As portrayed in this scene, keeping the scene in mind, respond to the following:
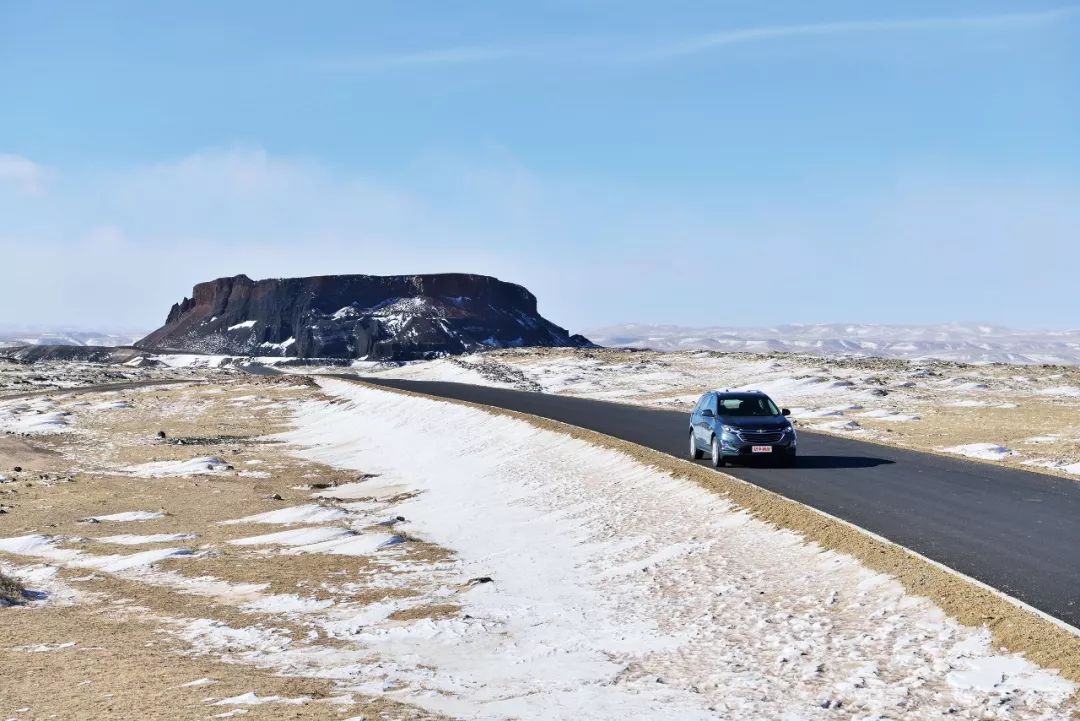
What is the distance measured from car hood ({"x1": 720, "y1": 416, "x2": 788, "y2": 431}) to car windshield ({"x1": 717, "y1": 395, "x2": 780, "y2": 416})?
432 millimetres

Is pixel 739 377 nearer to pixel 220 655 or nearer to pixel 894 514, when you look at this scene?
pixel 894 514

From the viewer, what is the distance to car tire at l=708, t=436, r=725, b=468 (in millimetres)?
23969

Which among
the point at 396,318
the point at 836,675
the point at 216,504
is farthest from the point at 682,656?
the point at 396,318

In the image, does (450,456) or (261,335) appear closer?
(450,456)

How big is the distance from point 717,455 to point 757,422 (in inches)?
46.8

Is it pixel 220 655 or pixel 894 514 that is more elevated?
pixel 894 514

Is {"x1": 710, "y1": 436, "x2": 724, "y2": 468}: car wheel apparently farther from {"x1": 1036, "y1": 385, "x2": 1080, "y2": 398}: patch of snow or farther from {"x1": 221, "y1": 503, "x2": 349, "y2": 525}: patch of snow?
{"x1": 1036, "y1": 385, "x2": 1080, "y2": 398}: patch of snow

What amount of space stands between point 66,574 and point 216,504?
9.21m

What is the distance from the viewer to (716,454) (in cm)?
2409

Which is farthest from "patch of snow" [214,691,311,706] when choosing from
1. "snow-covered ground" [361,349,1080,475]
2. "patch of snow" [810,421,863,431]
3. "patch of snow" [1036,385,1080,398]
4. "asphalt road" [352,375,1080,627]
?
"patch of snow" [1036,385,1080,398]

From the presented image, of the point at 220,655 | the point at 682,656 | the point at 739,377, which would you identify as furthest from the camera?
the point at 739,377

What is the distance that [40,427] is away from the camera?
53.6m

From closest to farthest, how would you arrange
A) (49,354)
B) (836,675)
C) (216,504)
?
(836,675)
(216,504)
(49,354)

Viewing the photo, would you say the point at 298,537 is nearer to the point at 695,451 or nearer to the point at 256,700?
the point at 695,451
